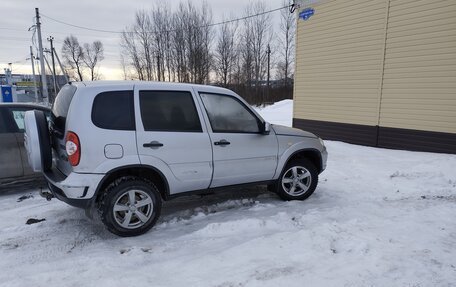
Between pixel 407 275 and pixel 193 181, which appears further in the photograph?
pixel 193 181

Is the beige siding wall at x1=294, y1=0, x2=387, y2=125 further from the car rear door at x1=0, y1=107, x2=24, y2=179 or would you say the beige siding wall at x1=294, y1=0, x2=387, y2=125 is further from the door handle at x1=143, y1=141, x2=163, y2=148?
the car rear door at x1=0, y1=107, x2=24, y2=179

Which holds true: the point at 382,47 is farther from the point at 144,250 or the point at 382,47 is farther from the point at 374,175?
the point at 144,250

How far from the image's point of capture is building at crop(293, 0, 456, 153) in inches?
359

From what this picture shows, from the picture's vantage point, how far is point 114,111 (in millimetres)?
4195

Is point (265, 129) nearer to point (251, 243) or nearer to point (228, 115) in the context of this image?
point (228, 115)

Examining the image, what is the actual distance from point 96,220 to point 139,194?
907mm

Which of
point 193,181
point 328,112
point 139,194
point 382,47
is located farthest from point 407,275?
point 328,112

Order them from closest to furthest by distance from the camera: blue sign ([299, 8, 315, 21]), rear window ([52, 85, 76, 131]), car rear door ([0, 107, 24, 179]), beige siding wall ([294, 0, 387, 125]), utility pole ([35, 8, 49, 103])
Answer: rear window ([52, 85, 76, 131]) < car rear door ([0, 107, 24, 179]) < beige siding wall ([294, 0, 387, 125]) < blue sign ([299, 8, 315, 21]) < utility pole ([35, 8, 49, 103])

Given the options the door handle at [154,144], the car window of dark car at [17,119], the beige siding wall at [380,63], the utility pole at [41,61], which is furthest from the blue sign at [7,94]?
the door handle at [154,144]

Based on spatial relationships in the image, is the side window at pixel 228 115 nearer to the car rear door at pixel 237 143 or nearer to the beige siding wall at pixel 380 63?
the car rear door at pixel 237 143

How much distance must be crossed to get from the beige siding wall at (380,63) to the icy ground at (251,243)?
390 centimetres

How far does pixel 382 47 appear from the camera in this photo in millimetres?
10328

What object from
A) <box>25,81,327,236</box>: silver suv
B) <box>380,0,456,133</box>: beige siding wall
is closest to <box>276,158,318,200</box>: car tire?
<box>25,81,327,236</box>: silver suv

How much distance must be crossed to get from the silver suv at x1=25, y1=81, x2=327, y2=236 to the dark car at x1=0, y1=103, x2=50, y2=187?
5.32ft
